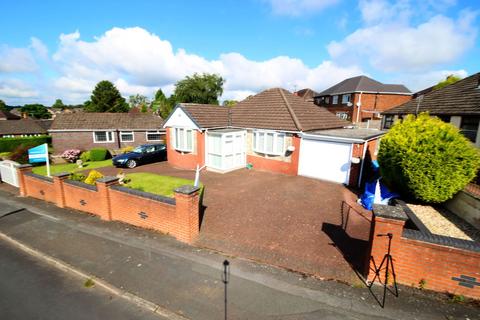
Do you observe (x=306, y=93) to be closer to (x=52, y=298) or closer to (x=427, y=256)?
(x=427, y=256)

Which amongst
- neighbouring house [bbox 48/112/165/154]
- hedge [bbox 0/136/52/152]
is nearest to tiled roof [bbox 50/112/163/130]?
neighbouring house [bbox 48/112/165/154]

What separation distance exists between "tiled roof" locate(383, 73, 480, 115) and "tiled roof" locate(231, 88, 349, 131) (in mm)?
7339

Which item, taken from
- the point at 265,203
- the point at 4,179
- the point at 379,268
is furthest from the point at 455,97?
the point at 4,179

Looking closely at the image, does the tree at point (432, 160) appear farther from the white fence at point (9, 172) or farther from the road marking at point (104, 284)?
the white fence at point (9, 172)

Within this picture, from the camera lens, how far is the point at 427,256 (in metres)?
5.08

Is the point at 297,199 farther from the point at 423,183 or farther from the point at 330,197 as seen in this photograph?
the point at 423,183

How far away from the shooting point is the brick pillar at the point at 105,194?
8930 millimetres

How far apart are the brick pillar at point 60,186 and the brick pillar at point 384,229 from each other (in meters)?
12.2

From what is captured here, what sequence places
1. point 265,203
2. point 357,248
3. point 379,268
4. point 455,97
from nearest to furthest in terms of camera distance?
point 379,268 < point 357,248 < point 265,203 < point 455,97

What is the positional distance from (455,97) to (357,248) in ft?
61.7

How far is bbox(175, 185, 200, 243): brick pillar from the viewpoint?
7.12 m

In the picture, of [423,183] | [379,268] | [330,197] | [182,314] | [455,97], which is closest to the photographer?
[182,314]

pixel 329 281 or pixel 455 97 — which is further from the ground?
pixel 455 97

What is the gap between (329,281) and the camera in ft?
18.5
